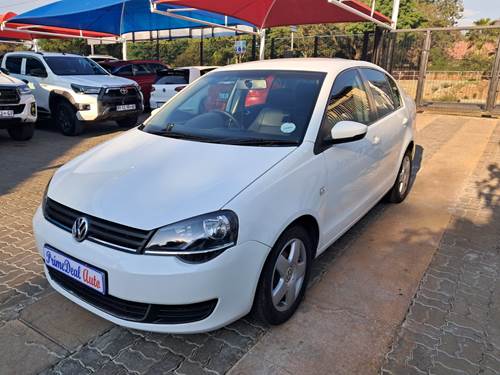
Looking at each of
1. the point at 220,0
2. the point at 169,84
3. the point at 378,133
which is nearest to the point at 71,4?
the point at 169,84

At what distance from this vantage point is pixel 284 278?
2670mm

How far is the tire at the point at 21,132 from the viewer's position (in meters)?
8.77

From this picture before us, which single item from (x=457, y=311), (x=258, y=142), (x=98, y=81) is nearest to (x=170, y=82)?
(x=98, y=81)

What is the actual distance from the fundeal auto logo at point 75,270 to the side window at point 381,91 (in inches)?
118

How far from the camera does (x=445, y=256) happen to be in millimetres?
3840

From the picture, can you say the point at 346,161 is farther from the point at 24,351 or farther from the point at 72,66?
the point at 72,66

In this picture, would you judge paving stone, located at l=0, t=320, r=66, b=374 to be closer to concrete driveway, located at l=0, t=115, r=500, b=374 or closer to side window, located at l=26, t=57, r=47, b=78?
concrete driveway, located at l=0, t=115, r=500, b=374

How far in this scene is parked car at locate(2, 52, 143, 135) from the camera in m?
9.31

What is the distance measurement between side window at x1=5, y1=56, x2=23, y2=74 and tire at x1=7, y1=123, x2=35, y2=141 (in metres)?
2.27

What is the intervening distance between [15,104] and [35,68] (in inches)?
94.8

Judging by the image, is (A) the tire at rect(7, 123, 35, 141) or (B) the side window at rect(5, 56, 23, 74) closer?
(A) the tire at rect(7, 123, 35, 141)

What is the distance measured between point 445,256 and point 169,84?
9.19m

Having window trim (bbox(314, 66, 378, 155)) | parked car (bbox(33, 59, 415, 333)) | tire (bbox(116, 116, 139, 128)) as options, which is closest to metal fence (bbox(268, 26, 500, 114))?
tire (bbox(116, 116, 139, 128))

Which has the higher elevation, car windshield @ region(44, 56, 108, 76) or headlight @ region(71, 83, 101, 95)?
car windshield @ region(44, 56, 108, 76)
